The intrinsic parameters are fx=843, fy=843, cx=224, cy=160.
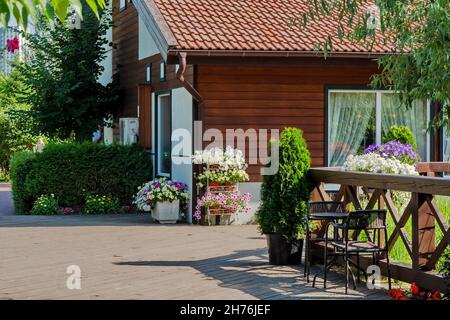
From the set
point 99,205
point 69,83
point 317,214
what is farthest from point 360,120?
point 317,214

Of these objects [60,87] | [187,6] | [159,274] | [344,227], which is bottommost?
[159,274]

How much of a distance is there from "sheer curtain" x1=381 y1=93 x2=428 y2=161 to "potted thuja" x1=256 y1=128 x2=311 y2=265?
660 cm

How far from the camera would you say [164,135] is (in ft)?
59.0

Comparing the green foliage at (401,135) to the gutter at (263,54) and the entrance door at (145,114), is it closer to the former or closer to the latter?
the gutter at (263,54)

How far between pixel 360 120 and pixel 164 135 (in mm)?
4154

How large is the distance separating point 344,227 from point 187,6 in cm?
927

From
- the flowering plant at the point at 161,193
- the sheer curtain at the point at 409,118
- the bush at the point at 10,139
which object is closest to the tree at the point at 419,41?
the flowering plant at the point at 161,193

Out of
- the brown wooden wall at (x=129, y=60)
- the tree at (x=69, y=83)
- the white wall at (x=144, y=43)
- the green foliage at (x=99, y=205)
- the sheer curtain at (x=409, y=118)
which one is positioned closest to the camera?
the sheer curtain at (x=409, y=118)

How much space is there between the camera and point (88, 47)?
20688mm

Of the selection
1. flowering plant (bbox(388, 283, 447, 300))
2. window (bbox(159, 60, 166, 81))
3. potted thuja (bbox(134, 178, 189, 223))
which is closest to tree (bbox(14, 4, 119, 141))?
window (bbox(159, 60, 166, 81))

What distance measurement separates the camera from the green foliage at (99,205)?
1752 cm

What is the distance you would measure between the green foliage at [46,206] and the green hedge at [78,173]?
18cm

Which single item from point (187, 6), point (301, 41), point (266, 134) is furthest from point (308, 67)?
point (187, 6)

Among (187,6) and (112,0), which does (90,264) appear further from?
(112,0)
